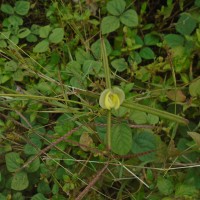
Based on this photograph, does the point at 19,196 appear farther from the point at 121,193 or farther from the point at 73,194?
the point at 121,193

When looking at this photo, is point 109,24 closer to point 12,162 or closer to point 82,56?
point 82,56

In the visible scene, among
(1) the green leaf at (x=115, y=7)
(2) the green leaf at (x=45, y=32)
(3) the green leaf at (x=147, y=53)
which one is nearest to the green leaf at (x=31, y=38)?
(2) the green leaf at (x=45, y=32)

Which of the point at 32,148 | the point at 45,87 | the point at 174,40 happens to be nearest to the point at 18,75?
the point at 45,87

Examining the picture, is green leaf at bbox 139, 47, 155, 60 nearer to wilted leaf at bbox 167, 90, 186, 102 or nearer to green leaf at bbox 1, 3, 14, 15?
wilted leaf at bbox 167, 90, 186, 102

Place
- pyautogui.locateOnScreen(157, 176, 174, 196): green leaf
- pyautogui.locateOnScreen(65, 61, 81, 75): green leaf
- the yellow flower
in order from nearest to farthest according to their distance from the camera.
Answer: the yellow flower → pyautogui.locateOnScreen(157, 176, 174, 196): green leaf → pyautogui.locateOnScreen(65, 61, 81, 75): green leaf

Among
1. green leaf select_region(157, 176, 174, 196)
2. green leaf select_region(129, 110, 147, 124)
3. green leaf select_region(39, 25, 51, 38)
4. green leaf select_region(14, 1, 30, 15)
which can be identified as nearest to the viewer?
green leaf select_region(157, 176, 174, 196)

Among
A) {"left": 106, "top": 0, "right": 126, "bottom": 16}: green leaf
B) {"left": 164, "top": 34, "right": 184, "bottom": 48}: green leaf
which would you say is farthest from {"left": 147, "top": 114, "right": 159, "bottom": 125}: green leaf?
{"left": 106, "top": 0, "right": 126, "bottom": 16}: green leaf

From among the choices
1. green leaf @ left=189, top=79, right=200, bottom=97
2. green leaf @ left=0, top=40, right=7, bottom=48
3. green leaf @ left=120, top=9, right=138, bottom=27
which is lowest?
green leaf @ left=189, top=79, right=200, bottom=97
